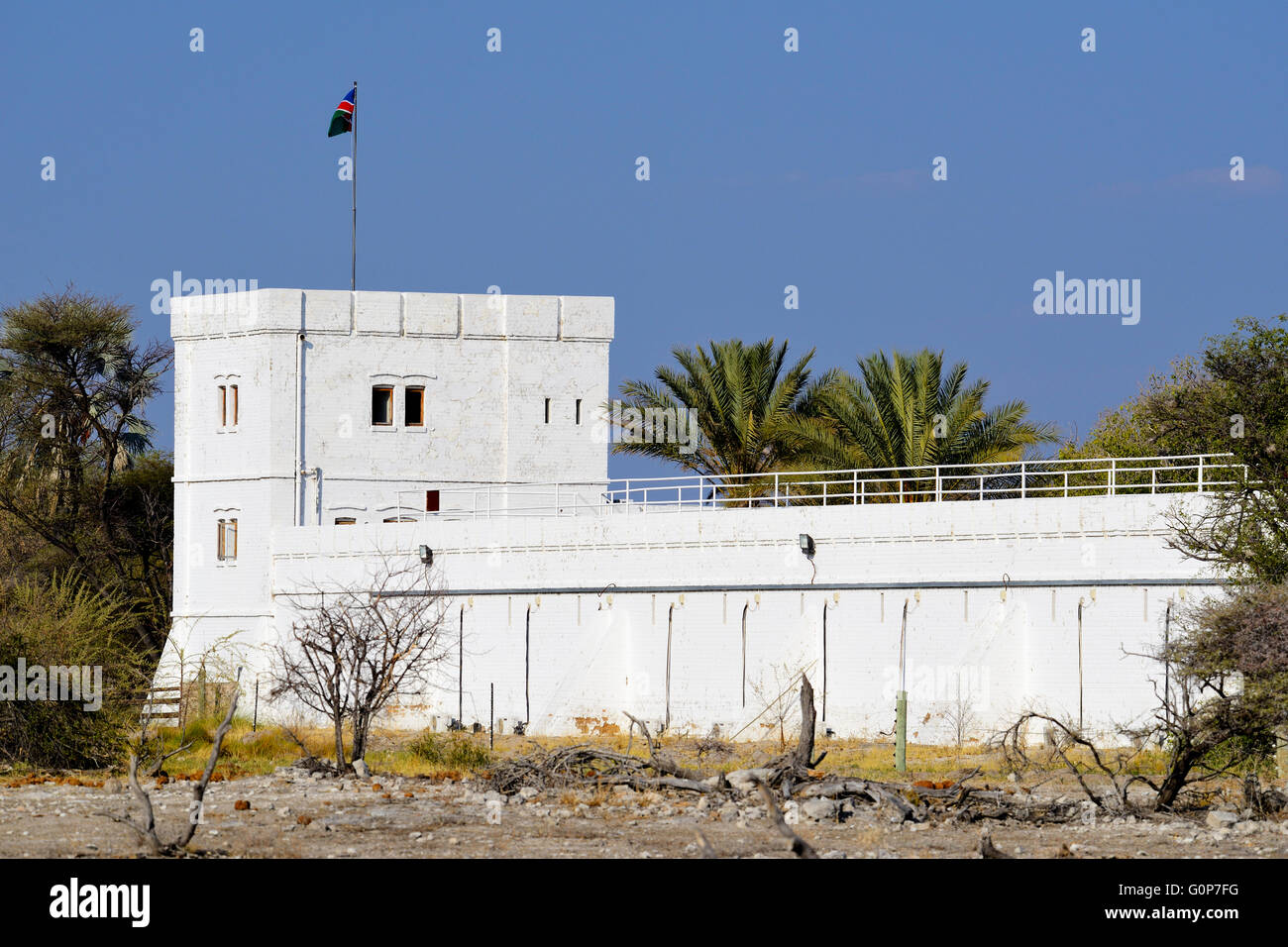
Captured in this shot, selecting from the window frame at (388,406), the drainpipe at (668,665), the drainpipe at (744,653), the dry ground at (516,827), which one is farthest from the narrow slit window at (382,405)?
the dry ground at (516,827)

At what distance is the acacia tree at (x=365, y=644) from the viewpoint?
81.7 ft

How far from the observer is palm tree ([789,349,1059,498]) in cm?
3847

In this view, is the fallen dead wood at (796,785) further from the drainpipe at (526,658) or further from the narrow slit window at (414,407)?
the narrow slit window at (414,407)

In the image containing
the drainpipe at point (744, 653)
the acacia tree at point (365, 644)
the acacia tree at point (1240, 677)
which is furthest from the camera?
the drainpipe at point (744, 653)

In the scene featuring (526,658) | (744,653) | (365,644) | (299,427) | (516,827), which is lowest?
(516,827)

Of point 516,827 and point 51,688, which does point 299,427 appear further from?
point 516,827

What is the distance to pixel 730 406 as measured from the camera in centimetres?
4300

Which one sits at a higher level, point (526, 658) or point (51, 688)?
point (51, 688)

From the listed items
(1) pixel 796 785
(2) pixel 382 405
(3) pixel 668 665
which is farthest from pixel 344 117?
(1) pixel 796 785

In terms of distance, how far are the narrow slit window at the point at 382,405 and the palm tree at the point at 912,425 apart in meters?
9.72

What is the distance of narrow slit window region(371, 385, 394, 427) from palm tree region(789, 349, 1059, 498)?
972 centimetres

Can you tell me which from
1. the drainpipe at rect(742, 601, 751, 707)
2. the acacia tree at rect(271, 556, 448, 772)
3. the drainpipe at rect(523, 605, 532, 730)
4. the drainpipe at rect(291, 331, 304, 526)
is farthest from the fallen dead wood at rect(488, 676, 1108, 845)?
the drainpipe at rect(291, 331, 304, 526)

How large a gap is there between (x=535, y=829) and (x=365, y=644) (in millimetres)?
7625
